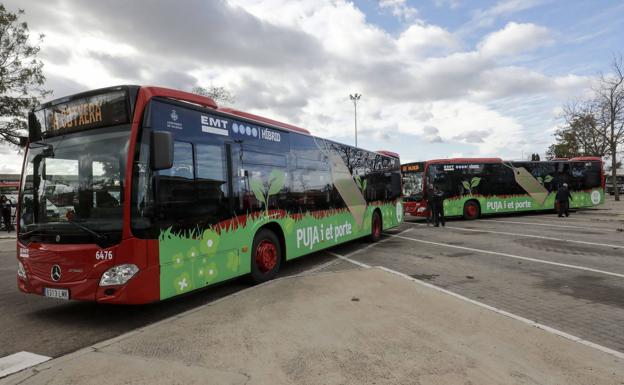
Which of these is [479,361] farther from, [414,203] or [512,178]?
[512,178]

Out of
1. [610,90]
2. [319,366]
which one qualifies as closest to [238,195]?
[319,366]

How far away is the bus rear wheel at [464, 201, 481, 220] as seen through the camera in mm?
20031

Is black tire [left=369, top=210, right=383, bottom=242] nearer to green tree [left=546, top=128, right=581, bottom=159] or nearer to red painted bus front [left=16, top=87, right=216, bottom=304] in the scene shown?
red painted bus front [left=16, top=87, right=216, bottom=304]

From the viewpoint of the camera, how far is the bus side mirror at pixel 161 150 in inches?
192

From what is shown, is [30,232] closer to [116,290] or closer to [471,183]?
[116,290]

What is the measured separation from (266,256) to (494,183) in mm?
16703

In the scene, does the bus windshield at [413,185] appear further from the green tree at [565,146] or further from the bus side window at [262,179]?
the green tree at [565,146]

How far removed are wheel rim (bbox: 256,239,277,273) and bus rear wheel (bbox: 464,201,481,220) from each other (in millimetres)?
14967

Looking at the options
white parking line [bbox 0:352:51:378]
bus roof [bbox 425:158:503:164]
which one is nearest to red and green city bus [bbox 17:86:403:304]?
white parking line [bbox 0:352:51:378]

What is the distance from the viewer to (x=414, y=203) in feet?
63.4

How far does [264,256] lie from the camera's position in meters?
7.27

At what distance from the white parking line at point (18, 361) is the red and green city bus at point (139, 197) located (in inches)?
31.3

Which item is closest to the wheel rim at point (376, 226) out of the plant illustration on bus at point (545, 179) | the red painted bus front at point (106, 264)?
the red painted bus front at point (106, 264)

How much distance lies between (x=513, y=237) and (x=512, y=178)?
9.24m
